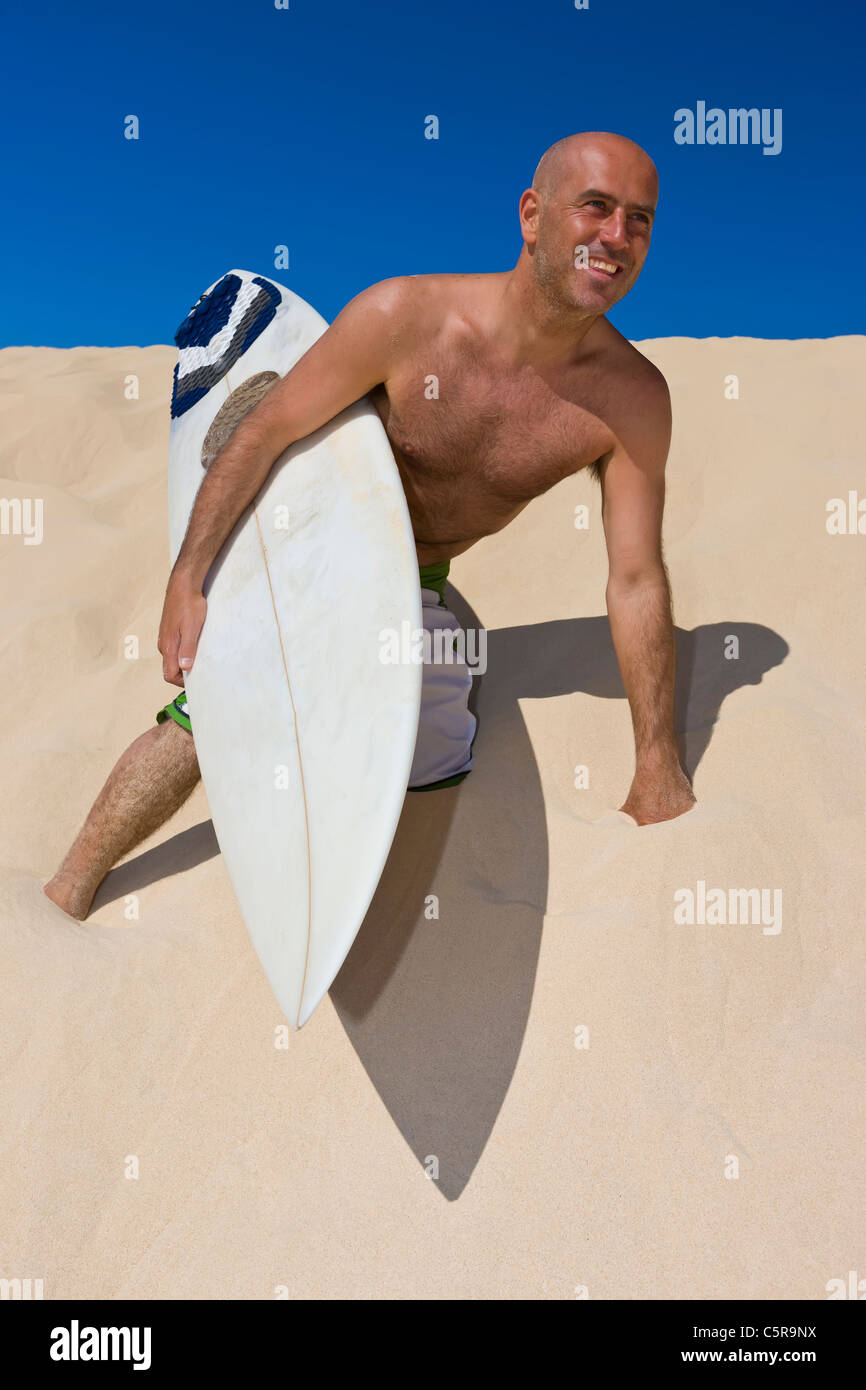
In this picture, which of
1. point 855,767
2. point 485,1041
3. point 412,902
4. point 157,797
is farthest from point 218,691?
point 855,767

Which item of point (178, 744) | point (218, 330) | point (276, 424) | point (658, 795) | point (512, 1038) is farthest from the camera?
point (218, 330)

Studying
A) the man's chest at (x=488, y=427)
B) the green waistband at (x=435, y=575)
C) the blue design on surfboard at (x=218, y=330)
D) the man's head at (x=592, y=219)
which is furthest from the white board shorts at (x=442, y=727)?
the blue design on surfboard at (x=218, y=330)

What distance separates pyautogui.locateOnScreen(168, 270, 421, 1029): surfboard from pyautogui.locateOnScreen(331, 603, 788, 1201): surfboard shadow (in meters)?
0.24

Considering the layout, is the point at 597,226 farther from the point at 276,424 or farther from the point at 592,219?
the point at 276,424

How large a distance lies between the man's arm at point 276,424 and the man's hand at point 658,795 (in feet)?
3.50

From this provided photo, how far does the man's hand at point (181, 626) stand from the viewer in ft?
7.83

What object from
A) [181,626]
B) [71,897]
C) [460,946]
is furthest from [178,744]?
[460,946]

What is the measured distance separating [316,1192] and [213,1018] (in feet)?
1.35

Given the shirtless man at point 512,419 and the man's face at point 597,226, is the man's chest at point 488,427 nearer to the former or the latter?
the shirtless man at point 512,419

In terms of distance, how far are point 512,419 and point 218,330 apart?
47.8 inches

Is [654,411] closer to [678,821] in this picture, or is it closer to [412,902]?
[678,821]

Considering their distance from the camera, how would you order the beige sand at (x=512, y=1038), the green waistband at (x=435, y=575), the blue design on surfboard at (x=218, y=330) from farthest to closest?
the blue design on surfboard at (x=218, y=330) → the green waistband at (x=435, y=575) → the beige sand at (x=512, y=1038)

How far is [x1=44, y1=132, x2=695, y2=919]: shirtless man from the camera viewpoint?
2100mm

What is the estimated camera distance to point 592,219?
2.06m
